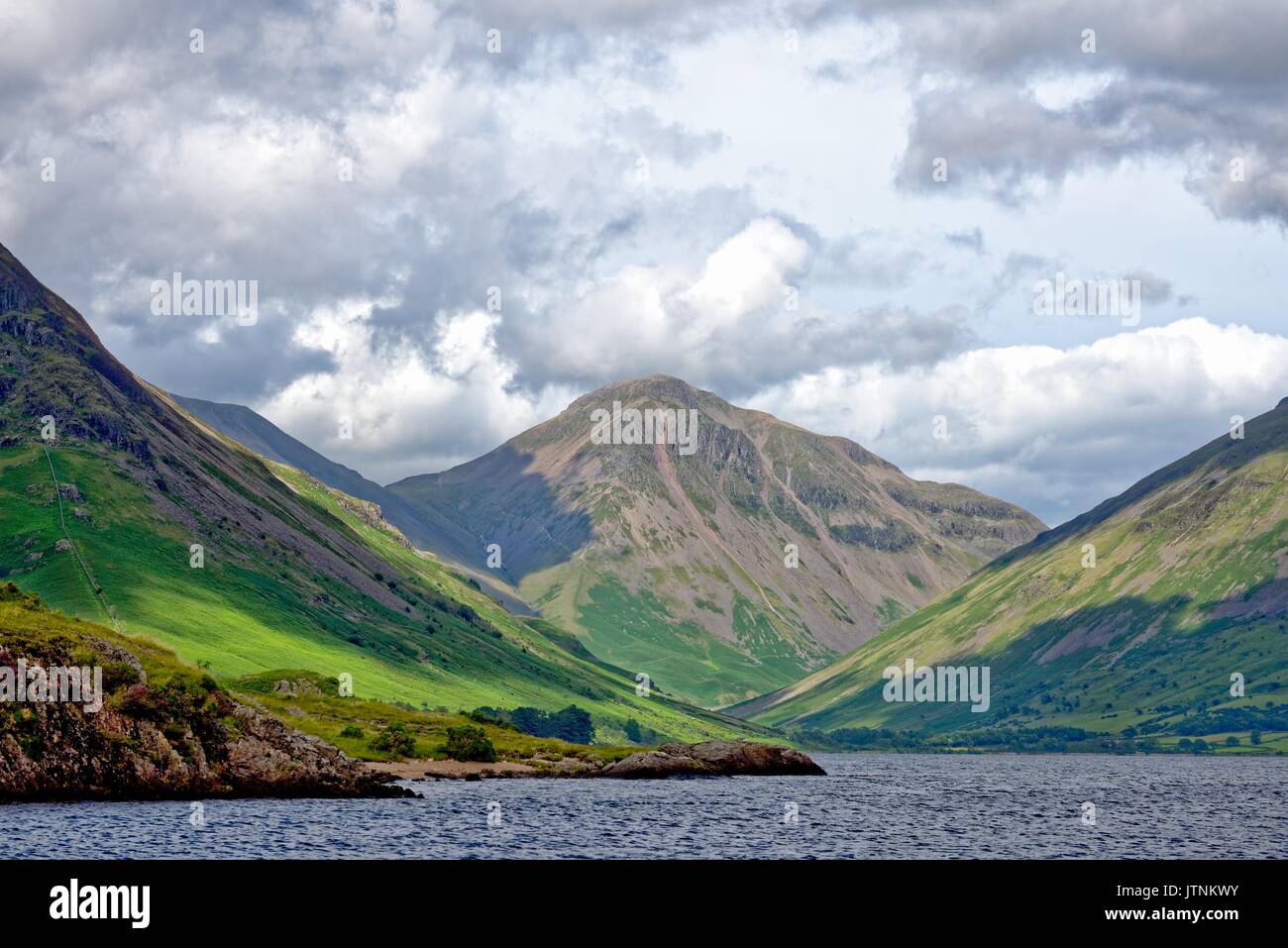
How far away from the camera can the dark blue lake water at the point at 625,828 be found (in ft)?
335

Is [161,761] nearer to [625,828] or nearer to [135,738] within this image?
[135,738]

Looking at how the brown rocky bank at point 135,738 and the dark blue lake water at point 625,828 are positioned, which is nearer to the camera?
the dark blue lake water at point 625,828

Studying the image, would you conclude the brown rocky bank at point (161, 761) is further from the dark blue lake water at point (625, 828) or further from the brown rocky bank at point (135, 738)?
the dark blue lake water at point (625, 828)

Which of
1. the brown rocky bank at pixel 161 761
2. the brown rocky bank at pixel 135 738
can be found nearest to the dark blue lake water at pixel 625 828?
the brown rocky bank at pixel 161 761

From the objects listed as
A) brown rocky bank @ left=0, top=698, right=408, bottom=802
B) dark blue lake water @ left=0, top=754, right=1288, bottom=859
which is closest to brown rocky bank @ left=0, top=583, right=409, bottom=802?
brown rocky bank @ left=0, top=698, right=408, bottom=802

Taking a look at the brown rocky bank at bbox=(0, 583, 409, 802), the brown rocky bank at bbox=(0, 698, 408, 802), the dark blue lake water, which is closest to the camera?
the dark blue lake water

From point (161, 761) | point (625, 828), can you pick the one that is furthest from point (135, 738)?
point (625, 828)

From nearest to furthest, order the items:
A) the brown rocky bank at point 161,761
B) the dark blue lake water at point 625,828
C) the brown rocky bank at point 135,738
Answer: the dark blue lake water at point 625,828
the brown rocky bank at point 161,761
the brown rocky bank at point 135,738

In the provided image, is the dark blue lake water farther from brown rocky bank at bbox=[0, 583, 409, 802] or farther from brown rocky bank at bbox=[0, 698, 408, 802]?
brown rocky bank at bbox=[0, 583, 409, 802]

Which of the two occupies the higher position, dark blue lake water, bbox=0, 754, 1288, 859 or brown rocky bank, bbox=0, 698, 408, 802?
brown rocky bank, bbox=0, 698, 408, 802

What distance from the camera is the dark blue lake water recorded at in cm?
10200
